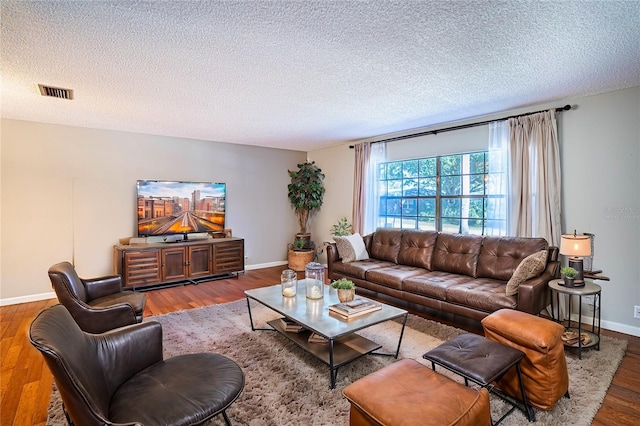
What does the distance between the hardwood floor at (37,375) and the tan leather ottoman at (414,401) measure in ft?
3.67

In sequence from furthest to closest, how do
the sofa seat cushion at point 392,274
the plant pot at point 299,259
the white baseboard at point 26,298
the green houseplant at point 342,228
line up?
the plant pot at point 299,259 < the green houseplant at point 342,228 < the white baseboard at point 26,298 < the sofa seat cushion at point 392,274

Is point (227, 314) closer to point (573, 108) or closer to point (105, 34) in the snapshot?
point (105, 34)

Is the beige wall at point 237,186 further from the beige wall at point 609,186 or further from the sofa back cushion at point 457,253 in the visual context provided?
the sofa back cushion at point 457,253

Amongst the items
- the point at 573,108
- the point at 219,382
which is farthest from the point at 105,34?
the point at 573,108

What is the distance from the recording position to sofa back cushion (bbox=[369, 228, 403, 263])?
4.51 m

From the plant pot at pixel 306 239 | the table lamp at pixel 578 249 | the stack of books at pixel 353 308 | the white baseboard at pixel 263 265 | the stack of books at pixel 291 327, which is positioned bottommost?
the white baseboard at pixel 263 265

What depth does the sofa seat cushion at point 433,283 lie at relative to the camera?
10.9 feet

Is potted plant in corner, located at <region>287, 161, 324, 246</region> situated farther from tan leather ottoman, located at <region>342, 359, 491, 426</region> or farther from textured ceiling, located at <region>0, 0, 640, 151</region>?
tan leather ottoman, located at <region>342, 359, 491, 426</region>

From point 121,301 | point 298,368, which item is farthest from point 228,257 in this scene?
point 298,368

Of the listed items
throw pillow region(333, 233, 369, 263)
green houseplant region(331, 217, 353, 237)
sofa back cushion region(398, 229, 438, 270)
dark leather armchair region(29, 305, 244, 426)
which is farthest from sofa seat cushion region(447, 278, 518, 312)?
green houseplant region(331, 217, 353, 237)

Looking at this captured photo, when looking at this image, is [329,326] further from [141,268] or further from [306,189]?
[306,189]

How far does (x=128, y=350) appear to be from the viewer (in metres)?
1.73

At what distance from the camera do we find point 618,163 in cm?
313

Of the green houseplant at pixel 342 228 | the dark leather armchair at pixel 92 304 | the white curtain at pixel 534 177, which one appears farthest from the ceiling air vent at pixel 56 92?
the white curtain at pixel 534 177
